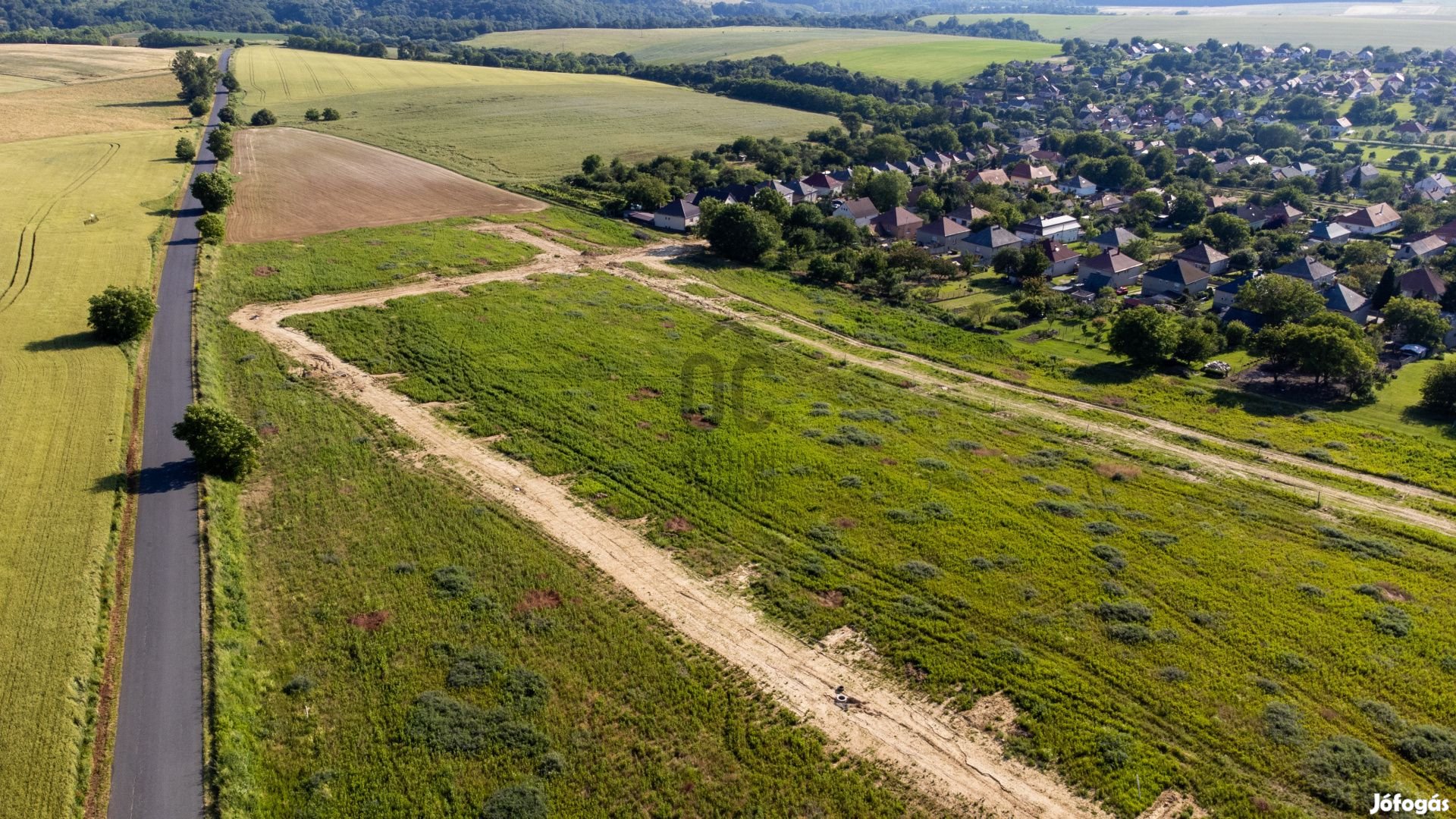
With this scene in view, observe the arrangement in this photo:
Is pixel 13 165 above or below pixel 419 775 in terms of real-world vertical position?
above

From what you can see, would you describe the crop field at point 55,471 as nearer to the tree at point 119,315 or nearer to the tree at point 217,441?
the tree at point 119,315

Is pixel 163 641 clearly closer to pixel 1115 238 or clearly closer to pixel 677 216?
pixel 677 216

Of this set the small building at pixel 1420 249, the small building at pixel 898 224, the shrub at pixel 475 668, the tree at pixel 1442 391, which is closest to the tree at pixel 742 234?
the small building at pixel 898 224

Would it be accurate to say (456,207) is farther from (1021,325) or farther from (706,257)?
(1021,325)

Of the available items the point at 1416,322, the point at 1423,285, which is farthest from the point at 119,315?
the point at 1423,285

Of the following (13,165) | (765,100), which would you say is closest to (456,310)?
(13,165)

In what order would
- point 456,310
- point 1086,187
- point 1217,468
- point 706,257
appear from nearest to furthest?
point 1217,468
point 456,310
point 706,257
point 1086,187
